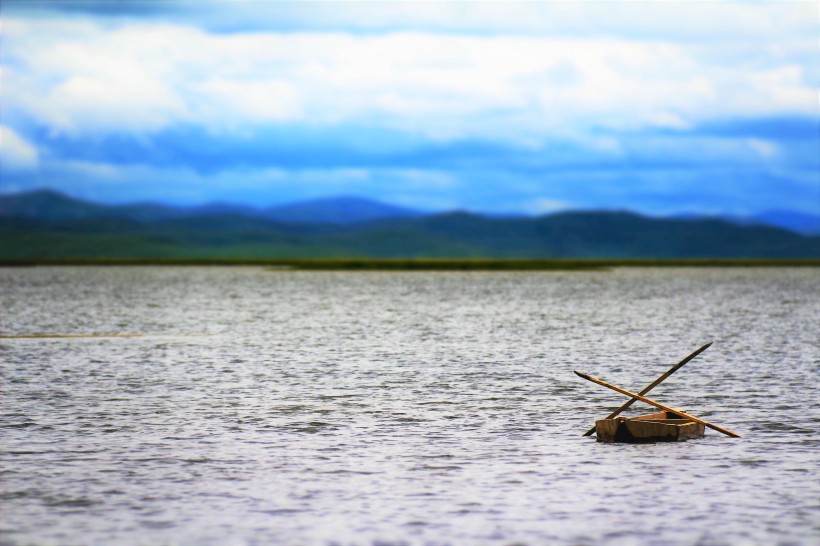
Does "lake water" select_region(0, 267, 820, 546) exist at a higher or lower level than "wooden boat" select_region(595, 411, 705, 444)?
lower

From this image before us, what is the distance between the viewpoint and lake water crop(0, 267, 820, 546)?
1791 cm

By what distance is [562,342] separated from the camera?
56219 millimetres

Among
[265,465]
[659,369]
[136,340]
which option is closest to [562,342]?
[659,369]

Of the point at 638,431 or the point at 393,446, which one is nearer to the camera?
the point at 393,446

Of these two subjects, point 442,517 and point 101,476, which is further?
point 101,476

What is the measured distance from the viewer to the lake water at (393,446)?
1791 centimetres

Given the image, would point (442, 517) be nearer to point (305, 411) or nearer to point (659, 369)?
point (305, 411)

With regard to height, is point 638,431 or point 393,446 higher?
point 638,431

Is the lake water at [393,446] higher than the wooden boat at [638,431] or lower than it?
lower

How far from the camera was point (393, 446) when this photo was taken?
81.5 feet

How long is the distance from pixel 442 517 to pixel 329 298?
332 feet

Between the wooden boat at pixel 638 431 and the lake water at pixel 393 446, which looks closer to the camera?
the lake water at pixel 393 446

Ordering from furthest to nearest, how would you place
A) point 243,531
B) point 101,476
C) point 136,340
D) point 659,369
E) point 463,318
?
point 463,318 → point 136,340 → point 659,369 → point 101,476 → point 243,531

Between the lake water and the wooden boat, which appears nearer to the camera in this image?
the lake water
